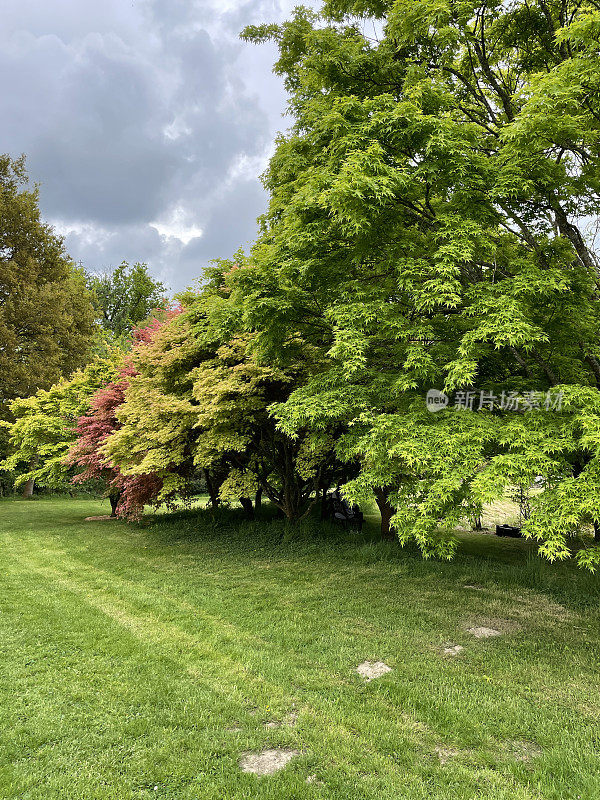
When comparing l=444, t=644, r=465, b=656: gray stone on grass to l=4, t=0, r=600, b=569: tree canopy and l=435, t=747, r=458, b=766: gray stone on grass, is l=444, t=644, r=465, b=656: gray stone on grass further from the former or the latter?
l=435, t=747, r=458, b=766: gray stone on grass

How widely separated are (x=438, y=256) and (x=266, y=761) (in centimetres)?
477

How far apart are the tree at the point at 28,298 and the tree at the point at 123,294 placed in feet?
40.4

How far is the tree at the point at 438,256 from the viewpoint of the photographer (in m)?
4.71

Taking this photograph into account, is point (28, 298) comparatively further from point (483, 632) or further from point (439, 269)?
point (483, 632)

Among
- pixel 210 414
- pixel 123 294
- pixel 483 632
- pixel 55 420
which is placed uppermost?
pixel 123 294

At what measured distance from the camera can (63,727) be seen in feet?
11.0

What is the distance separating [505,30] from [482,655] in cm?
921

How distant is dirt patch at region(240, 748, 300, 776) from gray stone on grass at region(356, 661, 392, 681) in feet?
4.40

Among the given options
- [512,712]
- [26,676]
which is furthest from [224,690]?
[512,712]

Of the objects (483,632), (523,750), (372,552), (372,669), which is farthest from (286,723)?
(372,552)

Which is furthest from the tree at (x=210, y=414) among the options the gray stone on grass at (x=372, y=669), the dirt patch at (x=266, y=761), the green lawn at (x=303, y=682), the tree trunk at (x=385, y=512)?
the dirt patch at (x=266, y=761)

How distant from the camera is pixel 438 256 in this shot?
488 cm

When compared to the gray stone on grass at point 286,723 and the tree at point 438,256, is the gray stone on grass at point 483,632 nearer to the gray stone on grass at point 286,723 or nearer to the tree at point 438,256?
the tree at point 438,256

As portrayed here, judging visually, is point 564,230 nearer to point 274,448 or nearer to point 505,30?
point 505,30
